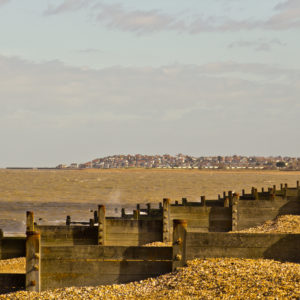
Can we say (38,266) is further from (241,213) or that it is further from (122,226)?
(241,213)

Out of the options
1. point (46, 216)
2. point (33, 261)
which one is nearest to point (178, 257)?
point (33, 261)

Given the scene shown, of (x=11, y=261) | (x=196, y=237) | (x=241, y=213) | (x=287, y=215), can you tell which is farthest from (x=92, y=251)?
(x=287, y=215)

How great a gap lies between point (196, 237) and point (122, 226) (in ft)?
13.2

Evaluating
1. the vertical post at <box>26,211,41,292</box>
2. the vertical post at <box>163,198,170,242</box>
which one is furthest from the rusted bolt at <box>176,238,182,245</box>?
the vertical post at <box>163,198,170,242</box>

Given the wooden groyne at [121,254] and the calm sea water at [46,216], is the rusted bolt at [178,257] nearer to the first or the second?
the wooden groyne at [121,254]

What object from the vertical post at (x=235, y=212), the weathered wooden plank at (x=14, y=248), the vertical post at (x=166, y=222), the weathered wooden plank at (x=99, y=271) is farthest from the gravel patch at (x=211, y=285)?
the vertical post at (x=235, y=212)

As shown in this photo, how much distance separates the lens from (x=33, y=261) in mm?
13359

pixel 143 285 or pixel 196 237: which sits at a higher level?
pixel 196 237

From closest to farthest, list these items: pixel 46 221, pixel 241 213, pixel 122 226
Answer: pixel 122 226 < pixel 241 213 < pixel 46 221

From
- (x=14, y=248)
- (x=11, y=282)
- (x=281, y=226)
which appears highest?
(x=14, y=248)

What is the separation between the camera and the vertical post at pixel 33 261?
13.2 meters

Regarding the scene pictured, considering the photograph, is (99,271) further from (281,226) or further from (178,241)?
(281,226)

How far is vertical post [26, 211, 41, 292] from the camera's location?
13.2 m

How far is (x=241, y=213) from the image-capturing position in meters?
23.2
